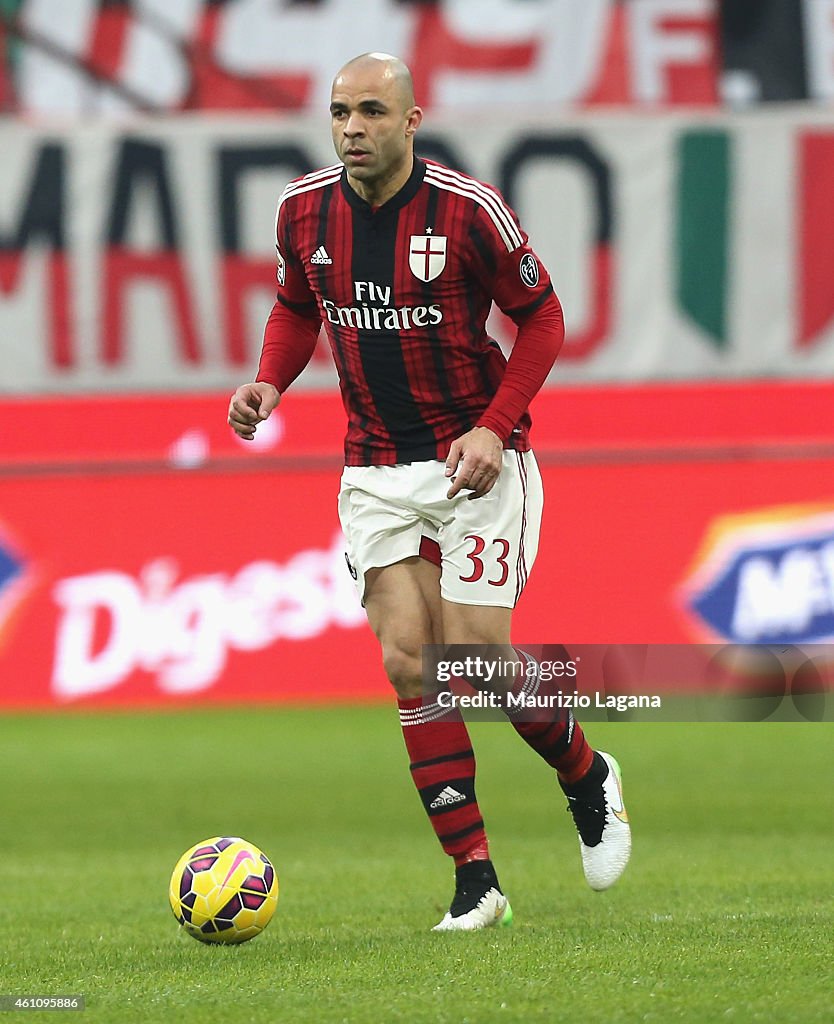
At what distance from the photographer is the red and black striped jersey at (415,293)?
4570 mm

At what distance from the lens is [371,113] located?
4438 millimetres

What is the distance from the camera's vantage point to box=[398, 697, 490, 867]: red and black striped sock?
462cm

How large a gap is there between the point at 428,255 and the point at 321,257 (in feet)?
0.95

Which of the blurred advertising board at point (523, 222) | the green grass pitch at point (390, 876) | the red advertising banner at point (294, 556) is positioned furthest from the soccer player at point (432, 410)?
the blurred advertising board at point (523, 222)


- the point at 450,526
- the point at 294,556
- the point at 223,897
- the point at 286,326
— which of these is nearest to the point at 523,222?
the point at 294,556

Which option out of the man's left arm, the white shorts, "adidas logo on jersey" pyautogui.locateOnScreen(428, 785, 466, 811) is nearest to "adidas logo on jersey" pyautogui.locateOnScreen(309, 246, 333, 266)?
the man's left arm

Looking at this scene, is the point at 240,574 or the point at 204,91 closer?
the point at 240,574

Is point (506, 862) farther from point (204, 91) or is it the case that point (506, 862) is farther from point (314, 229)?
point (204, 91)

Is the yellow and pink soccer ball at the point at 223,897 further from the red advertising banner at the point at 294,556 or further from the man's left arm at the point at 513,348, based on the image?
the red advertising banner at the point at 294,556

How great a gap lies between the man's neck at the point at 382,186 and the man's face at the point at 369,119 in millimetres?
65

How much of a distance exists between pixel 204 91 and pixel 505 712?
9.86 m

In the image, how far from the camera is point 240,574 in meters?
10.8

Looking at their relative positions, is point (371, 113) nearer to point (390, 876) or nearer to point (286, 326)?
point (286, 326)

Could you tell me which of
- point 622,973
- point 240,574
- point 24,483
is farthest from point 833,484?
point 622,973
